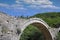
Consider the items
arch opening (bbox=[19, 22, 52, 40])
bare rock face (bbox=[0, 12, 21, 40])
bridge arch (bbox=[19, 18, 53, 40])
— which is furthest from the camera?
arch opening (bbox=[19, 22, 52, 40])

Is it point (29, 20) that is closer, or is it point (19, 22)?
point (19, 22)

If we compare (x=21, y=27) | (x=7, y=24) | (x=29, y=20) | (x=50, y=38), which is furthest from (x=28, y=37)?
(x=7, y=24)

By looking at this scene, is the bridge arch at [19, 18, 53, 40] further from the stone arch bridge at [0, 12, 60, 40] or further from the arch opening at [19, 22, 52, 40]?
the stone arch bridge at [0, 12, 60, 40]

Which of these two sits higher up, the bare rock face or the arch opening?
the bare rock face

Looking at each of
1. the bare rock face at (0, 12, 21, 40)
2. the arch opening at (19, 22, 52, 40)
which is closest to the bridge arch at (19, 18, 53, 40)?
the arch opening at (19, 22, 52, 40)

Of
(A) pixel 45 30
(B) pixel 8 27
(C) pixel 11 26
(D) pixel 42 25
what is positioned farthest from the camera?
(A) pixel 45 30

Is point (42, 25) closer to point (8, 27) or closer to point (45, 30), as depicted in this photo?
point (45, 30)

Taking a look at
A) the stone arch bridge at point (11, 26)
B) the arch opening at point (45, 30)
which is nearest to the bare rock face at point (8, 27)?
the stone arch bridge at point (11, 26)

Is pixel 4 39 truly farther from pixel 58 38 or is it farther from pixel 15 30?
pixel 58 38

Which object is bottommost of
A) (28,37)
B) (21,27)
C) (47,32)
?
(28,37)

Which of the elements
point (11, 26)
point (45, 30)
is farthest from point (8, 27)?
point (45, 30)

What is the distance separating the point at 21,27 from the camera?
62.2ft

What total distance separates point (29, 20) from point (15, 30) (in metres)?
3.28

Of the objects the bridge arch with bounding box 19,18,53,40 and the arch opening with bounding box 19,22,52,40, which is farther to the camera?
the arch opening with bounding box 19,22,52,40
